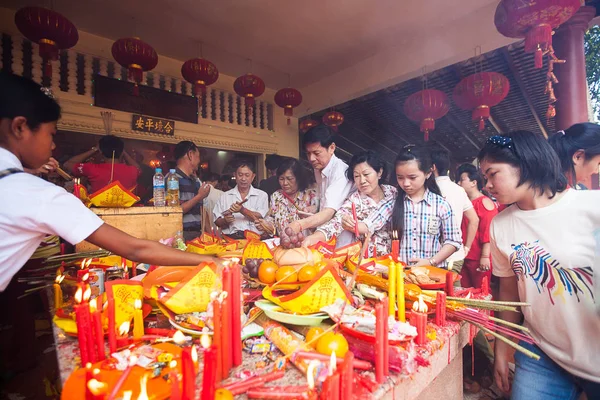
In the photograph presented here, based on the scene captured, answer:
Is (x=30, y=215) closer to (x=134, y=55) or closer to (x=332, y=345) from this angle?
(x=332, y=345)

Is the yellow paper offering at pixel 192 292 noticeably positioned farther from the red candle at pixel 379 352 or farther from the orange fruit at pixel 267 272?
the red candle at pixel 379 352

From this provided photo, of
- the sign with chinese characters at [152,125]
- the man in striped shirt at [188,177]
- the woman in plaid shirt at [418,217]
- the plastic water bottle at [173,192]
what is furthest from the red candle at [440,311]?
the sign with chinese characters at [152,125]

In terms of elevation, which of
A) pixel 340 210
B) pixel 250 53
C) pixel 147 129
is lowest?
pixel 340 210

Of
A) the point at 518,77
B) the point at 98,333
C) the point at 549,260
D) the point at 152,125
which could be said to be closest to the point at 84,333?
the point at 98,333

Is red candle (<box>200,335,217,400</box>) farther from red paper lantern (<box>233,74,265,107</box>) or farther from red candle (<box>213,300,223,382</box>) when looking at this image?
red paper lantern (<box>233,74,265,107</box>)

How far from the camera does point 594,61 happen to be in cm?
460

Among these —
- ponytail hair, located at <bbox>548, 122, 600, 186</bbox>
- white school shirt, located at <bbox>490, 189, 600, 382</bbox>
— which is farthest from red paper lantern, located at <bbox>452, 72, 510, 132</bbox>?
white school shirt, located at <bbox>490, 189, 600, 382</bbox>

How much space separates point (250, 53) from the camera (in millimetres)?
5875

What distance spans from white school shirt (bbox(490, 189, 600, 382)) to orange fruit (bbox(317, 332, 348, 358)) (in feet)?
3.38

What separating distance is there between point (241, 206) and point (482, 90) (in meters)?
3.88

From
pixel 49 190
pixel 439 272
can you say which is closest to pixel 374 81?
pixel 439 272

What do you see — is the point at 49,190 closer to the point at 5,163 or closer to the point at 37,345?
the point at 5,163

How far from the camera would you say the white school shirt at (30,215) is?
108 centimetres

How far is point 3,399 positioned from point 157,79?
17.9 ft
